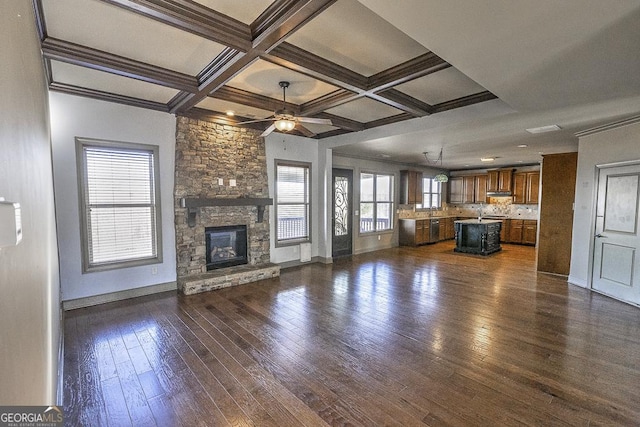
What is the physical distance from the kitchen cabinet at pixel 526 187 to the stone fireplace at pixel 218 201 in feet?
Result: 27.2

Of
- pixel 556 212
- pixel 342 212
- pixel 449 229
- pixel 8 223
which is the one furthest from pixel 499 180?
pixel 8 223

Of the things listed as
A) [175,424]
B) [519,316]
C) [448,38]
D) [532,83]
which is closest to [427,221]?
[519,316]

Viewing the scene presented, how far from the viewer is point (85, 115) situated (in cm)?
412

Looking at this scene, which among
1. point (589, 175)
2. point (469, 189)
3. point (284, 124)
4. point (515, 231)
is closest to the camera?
point (284, 124)

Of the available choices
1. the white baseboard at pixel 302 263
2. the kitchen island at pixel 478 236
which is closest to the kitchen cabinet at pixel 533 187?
the kitchen island at pixel 478 236

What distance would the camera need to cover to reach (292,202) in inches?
259

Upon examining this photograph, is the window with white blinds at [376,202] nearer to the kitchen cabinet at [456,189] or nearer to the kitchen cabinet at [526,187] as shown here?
the kitchen cabinet at [456,189]

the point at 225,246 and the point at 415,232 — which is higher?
the point at 225,246

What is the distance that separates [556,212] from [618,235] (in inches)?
53.1

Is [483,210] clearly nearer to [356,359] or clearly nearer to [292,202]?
[292,202]

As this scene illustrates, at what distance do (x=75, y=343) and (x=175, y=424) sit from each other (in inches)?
76.0

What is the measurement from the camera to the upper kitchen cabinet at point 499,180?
9.70 meters

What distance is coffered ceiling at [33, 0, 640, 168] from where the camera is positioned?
2.15m

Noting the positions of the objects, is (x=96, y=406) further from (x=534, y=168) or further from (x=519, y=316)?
(x=534, y=168)
